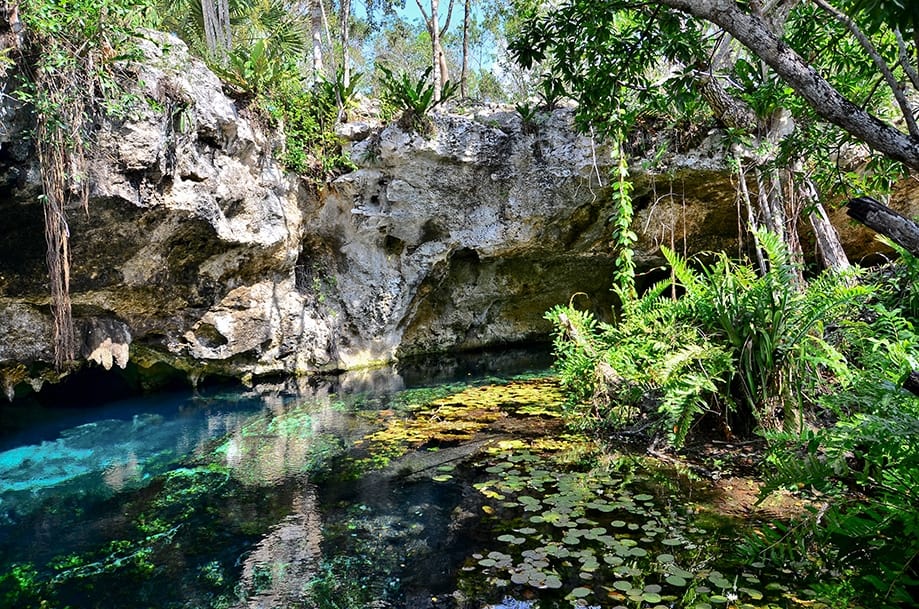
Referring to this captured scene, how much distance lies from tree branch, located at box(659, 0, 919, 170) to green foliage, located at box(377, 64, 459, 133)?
251 inches

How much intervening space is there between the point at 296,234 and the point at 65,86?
11.7ft

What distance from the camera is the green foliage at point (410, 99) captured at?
8008 millimetres

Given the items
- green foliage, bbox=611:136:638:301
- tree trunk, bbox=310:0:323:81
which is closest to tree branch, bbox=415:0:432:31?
tree trunk, bbox=310:0:323:81

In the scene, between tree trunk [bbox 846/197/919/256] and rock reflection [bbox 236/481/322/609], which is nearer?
tree trunk [bbox 846/197/919/256]

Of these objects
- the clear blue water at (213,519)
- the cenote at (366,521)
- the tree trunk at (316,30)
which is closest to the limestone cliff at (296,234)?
the clear blue water at (213,519)

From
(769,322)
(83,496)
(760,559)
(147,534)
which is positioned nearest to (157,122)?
(83,496)

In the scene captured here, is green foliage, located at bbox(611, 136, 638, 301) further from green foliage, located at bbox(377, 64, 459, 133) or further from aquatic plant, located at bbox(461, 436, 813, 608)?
green foliage, located at bbox(377, 64, 459, 133)

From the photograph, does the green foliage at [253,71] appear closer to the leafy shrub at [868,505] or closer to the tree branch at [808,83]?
the tree branch at [808,83]

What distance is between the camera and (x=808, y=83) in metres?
1.87

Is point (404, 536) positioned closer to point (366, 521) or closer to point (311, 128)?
point (366, 521)

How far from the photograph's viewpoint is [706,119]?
774cm

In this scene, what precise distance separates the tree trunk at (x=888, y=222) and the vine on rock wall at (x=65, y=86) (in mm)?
6101

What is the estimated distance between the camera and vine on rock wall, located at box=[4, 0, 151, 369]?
493cm

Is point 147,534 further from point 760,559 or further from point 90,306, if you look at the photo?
point 90,306
